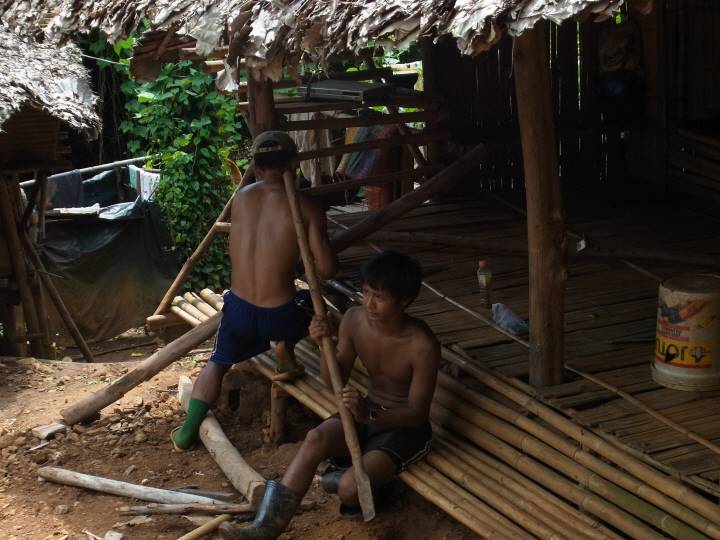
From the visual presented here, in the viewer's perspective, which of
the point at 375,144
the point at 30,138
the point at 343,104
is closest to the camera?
the point at 375,144

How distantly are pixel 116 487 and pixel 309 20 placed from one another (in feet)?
8.19

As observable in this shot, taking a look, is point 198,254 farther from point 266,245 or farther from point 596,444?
point 596,444

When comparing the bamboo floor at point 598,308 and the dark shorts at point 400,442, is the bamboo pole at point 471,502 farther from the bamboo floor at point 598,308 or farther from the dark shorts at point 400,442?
the bamboo floor at point 598,308

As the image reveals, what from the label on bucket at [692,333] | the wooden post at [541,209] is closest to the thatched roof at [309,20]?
the wooden post at [541,209]

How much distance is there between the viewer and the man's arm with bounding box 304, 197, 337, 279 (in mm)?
4562

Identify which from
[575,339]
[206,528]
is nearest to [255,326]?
[206,528]

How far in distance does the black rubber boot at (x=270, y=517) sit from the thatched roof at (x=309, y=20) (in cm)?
177

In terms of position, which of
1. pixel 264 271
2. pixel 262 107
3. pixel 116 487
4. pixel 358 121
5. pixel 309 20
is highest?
pixel 309 20

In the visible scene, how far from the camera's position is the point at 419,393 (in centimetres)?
394

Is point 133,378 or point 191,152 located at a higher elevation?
point 191,152

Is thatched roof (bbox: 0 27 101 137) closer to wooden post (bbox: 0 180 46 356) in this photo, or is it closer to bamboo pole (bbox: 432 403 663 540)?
wooden post (bbox: 0 180 46 356)

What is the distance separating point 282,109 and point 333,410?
2.34 metres

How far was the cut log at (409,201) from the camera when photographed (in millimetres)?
5723

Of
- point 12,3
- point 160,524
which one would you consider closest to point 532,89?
point 160,524
